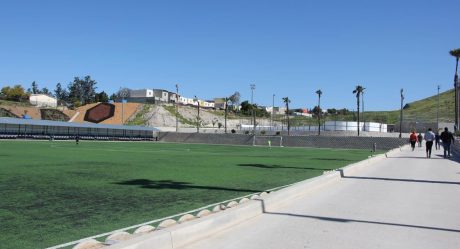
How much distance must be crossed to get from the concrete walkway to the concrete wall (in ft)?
165

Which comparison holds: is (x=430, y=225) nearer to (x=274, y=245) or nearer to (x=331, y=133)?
(x=274, y=245)

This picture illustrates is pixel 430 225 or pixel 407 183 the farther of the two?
pixel 407 183

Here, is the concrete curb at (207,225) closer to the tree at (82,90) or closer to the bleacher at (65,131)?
the bleacher at (65,131)

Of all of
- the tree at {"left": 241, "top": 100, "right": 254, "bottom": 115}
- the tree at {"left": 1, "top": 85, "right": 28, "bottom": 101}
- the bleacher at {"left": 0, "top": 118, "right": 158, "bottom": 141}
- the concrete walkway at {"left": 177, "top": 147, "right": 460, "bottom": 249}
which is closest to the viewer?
the concrete walkway at {"left": 177, "top": 147, "right": 460, "bottom": 249}

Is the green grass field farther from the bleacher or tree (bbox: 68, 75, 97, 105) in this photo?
tree (bbox: 68, 75, 97, 105)

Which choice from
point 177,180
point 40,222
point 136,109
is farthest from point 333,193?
point 136,109

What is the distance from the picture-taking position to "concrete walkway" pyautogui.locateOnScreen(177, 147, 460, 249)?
655 cm

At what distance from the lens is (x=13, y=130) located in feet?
211

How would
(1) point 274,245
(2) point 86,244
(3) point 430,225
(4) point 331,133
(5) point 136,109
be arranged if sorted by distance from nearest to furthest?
(2) point 86,244 < (1) point 274,245 < (3) point 430,225 < (4) point 331,133 < (5) point 136,109

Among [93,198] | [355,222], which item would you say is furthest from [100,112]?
[355,222]

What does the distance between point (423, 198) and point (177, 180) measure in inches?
293

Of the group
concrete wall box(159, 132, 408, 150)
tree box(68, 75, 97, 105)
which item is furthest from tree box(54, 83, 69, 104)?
concrete wall box(159, 132, 408, 150)

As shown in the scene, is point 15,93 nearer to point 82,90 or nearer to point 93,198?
point 82,90

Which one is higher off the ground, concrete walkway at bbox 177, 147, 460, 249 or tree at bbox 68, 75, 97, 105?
tree at bbox 68, 75, 97, 105
